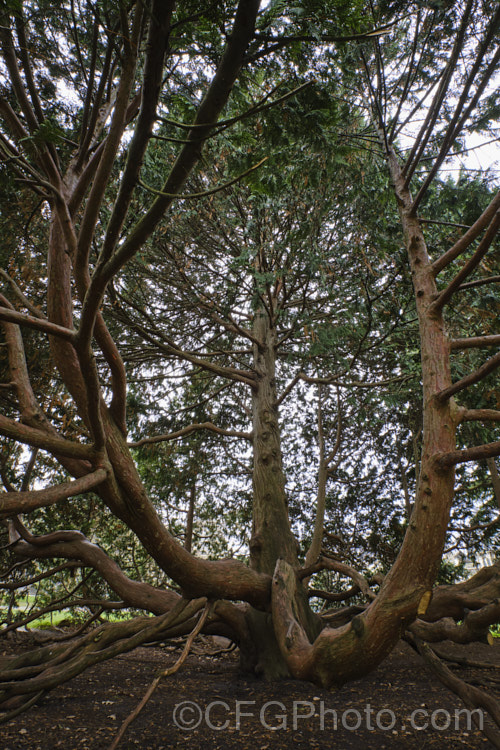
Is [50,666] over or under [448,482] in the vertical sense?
under

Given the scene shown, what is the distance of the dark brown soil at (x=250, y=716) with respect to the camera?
2760mm

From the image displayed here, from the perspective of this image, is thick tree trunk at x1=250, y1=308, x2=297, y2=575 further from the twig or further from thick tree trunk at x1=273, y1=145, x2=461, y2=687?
thick tree trunk at x1=273, y1=145, x2=461, y2=687

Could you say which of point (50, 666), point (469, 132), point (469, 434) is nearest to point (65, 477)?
point (50, 666)

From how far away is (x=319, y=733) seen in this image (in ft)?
9.62

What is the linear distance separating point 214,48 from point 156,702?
4757 millimetres

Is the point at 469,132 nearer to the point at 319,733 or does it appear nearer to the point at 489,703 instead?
the point at 489,703

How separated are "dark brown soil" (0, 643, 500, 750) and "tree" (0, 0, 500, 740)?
36 cm

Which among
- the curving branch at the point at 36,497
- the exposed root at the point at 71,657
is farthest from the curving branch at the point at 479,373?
the exposed root at the point at 71,657

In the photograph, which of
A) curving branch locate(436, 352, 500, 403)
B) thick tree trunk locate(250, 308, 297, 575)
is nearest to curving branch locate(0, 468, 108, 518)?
curving branch locate(436, 352, 500, 403)

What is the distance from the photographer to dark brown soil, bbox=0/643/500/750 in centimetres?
276

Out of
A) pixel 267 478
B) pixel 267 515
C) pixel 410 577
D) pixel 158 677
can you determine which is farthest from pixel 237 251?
pixel 158 677

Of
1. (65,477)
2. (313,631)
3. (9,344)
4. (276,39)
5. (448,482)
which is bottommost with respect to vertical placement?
(313,631)

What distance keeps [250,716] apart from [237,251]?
565 cm

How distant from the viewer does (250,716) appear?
3.26m
